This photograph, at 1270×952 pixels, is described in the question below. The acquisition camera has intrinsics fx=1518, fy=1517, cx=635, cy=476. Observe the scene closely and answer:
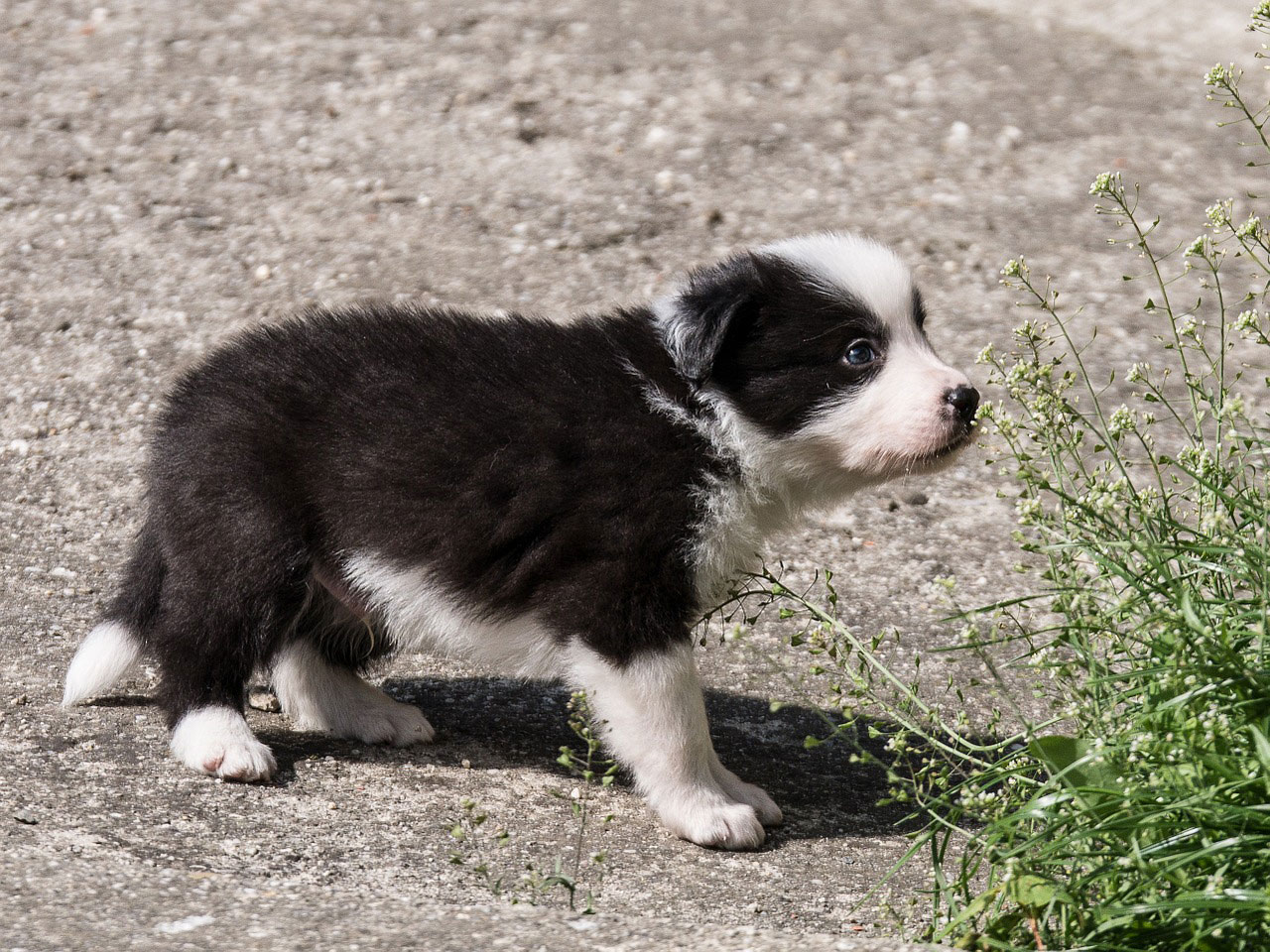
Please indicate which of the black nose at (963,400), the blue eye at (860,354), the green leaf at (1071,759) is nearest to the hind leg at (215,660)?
the blue eye at (860,354)

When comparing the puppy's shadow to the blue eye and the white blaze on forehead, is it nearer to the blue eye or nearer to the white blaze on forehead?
the blue eye

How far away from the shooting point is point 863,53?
9.95 m

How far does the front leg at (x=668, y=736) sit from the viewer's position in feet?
13.2

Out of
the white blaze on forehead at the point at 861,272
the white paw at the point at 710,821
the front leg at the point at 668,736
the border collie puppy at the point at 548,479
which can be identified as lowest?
the white paw at the point at 710,821

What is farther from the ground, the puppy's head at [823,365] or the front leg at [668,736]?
the puppy's head at [823,365]

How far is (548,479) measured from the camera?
404 cm

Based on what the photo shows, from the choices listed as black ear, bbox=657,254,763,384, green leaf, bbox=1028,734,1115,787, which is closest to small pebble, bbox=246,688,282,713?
black ear, bbox=657,254,763,384

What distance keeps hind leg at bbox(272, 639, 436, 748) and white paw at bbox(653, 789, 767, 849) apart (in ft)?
2.98

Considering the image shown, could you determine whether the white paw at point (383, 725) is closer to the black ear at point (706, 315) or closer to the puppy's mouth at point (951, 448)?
the black ear at point (706, 315)

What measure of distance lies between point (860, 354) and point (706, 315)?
0.47m

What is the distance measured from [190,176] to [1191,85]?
638 cm

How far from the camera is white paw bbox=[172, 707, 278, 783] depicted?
414cm

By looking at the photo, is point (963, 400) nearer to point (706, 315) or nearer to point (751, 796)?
point (706, 315)

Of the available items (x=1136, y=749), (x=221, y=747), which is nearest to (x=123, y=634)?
(x=221, y=747)
